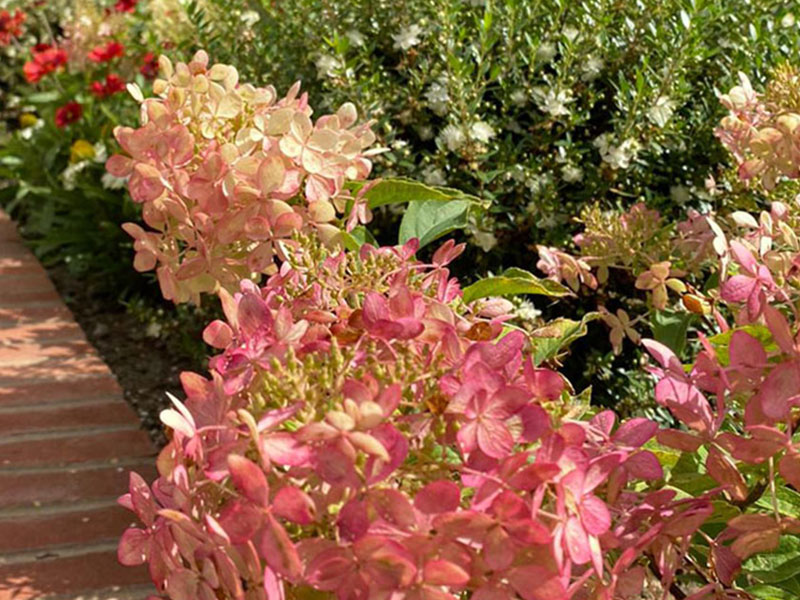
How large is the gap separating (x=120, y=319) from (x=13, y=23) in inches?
86.5

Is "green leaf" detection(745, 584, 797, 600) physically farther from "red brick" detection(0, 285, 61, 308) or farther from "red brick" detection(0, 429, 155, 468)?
"red brick" detection(0, 285, 61, 308)

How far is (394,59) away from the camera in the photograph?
8.48ft

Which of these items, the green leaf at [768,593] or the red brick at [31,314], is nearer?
the green leaf at [768,593]

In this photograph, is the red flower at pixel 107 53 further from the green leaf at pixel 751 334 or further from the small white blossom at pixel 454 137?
the green leaf at pixel 751 334

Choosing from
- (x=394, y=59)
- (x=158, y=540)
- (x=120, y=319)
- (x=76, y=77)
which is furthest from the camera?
(x=76, y=77)

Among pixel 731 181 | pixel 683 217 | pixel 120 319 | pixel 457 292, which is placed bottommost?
pixel 120 319

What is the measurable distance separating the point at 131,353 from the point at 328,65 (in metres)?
1.56

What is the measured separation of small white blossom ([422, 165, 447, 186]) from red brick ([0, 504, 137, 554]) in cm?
110

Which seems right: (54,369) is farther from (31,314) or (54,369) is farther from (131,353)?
(31,314)

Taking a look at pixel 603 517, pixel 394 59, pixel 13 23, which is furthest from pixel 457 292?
pixel 13 23

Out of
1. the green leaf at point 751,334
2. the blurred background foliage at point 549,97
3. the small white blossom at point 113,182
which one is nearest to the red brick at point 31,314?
the small white blossom at point 113,182

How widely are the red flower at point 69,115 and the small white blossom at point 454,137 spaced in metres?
2.42

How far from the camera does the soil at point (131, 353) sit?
126 inches

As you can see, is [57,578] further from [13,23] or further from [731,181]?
[13,23]
